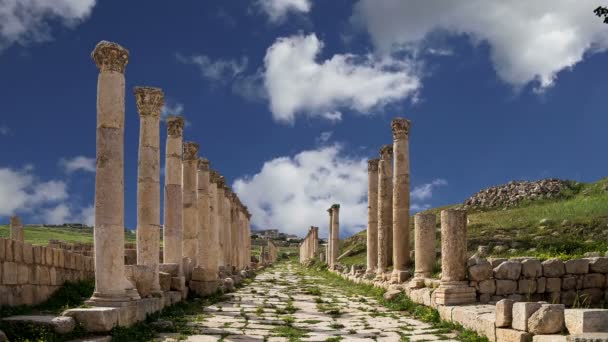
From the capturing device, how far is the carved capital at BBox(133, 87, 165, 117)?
17.1 metres

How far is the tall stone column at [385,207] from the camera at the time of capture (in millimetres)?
25500

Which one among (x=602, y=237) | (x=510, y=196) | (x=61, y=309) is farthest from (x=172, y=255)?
(x=510, y=196)

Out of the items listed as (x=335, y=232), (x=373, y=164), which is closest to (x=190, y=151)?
(x=373, y=164)

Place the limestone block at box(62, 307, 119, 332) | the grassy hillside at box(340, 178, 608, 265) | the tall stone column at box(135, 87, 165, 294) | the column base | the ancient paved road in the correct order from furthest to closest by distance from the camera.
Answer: the grassy hillside at box(340, 178, 608, 265) < the tall stone column at box(135, 87, 165, 294) < the column base < the ancient paved road < the limestone block at box(62, 307, 119, 332)

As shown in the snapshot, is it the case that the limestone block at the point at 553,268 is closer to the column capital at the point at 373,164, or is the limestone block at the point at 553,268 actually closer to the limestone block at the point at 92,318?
the limestone block at the point at 92,318

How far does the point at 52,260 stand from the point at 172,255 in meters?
6.32

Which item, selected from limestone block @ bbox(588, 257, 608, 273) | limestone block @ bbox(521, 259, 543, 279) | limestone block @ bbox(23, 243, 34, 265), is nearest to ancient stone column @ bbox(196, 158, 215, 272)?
limestone block @ bbox(23, 243, 34, 265)

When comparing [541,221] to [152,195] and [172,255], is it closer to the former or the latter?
[172,255]

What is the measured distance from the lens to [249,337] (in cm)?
1183

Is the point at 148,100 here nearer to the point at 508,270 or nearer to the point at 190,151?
the point at 190,151

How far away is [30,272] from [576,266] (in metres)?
12.8

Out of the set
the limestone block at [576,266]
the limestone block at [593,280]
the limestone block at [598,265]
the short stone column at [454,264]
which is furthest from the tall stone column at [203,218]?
the limestone block at [598,265]

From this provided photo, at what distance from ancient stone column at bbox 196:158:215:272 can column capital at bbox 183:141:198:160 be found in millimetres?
2597

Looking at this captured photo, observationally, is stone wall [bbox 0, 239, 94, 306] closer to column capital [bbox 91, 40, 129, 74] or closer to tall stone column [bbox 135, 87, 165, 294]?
tall stone column [bbox 135, 87, 165, 294]
